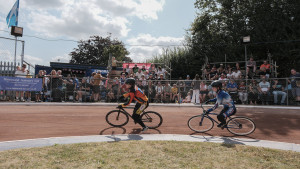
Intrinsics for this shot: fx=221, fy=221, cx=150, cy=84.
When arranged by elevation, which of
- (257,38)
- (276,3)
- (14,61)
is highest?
(276,3)

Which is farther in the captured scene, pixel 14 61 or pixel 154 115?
pixel 14 61

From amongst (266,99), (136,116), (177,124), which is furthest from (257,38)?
(136,116)

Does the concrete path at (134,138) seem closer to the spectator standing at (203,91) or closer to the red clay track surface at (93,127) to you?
the red clay track surface at (93,127)

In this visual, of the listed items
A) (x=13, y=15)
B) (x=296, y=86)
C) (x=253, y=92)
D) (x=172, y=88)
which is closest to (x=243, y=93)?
(x=253, y=92)

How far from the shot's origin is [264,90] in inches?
566

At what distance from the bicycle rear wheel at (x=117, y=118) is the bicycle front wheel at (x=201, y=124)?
2.49 m

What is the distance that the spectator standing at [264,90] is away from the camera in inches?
559

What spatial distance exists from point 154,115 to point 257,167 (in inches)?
167

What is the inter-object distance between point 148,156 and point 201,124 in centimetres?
341

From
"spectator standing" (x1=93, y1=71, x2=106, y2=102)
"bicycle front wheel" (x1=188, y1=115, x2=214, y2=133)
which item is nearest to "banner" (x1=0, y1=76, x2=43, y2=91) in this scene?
"spectator standing" (x1=93, y1=71, x2=106, y2=102)

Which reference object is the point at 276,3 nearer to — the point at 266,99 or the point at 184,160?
the point at 266,99

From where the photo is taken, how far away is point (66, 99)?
1577 centimetres

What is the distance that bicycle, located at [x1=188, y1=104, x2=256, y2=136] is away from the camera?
7129 millimetres

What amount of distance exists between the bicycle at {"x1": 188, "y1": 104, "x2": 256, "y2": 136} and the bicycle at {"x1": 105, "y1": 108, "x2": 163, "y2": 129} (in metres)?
1.25
